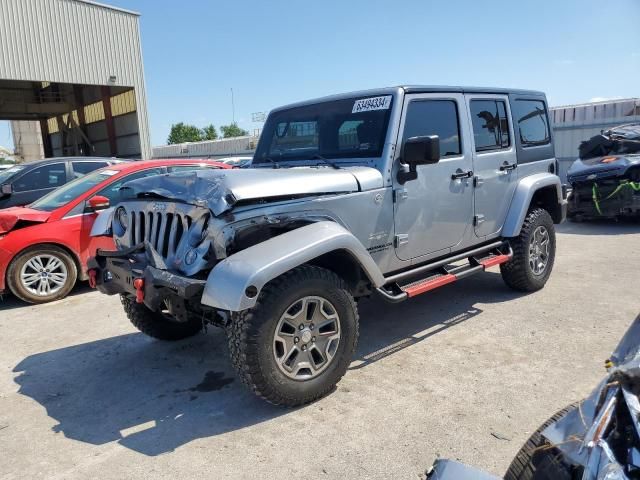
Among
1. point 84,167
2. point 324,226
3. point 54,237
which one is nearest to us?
point 324,226

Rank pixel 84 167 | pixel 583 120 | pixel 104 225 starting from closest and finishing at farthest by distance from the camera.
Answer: pixel 104 225
pixel 84 167
pixel 583 120

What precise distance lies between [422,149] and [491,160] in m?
1.50

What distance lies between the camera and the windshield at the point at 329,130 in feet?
13.1

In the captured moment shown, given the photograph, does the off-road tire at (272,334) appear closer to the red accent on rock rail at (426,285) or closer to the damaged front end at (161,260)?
the damaged front end at (161,260)

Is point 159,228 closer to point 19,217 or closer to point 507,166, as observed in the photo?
point 19,217

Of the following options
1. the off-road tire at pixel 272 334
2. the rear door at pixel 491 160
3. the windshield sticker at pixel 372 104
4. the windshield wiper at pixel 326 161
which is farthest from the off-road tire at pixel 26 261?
the rear door at pixel 491 160

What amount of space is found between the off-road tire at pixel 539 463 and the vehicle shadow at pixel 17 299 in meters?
5.86

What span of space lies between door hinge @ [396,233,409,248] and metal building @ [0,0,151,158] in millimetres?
18585

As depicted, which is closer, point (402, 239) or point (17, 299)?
point (402, 239)

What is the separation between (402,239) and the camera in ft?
13.3

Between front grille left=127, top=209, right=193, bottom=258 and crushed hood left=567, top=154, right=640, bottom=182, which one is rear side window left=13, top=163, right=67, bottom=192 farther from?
crushed hood left=567, top=154, right=640, bottom=182

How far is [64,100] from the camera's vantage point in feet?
86.4

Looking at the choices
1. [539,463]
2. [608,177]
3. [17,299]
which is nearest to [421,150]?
[539,463]

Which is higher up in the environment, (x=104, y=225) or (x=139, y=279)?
(x=104, y=225)
